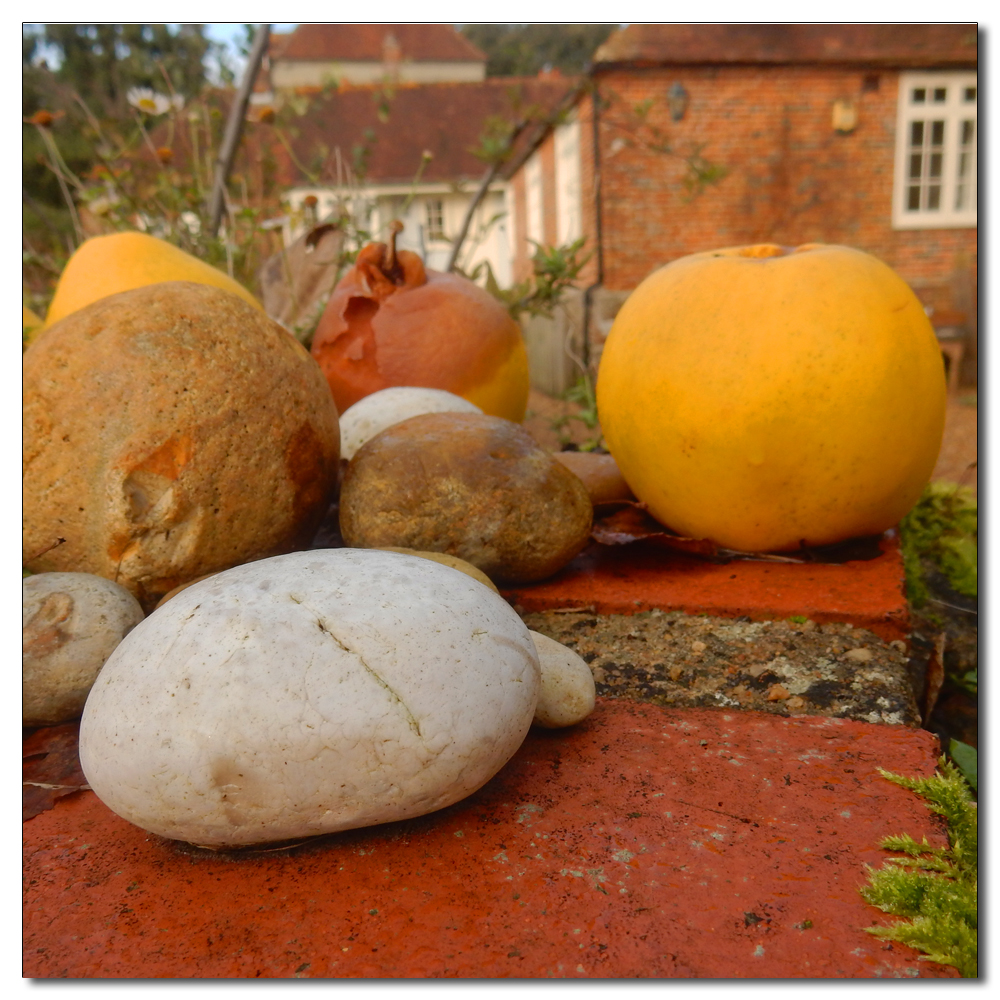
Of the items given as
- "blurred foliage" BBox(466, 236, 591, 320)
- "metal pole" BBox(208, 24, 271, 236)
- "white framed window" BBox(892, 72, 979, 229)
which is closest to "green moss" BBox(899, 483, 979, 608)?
"blurred foliage" BBox(466, 236, 591, 320)

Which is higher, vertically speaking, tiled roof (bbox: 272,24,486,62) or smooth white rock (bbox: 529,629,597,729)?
tiled roof (bbox: 272,24,486,62)

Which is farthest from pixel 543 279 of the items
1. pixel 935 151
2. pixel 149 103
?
pixel 935 151

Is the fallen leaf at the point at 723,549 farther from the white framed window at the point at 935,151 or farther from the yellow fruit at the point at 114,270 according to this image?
the white framed window at the point at 935,151

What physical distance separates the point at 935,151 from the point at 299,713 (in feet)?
43.3

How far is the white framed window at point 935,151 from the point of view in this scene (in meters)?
11.4

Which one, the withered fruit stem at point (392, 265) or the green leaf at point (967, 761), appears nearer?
the green leaf at point (967, 761)

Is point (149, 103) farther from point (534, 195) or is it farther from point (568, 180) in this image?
point (534, 195)

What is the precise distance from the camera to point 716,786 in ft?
4.68

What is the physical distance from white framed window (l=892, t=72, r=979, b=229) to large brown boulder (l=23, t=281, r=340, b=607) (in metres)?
11.9

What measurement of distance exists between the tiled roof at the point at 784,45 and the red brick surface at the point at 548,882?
1114 centimetres

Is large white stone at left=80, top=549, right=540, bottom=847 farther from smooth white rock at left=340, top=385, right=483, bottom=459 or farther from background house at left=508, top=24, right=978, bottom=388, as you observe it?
background house at left=508, top=24, right=978, bottom=388

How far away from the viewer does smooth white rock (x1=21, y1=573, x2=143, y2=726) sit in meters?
1.70

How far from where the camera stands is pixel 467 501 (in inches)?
81.7

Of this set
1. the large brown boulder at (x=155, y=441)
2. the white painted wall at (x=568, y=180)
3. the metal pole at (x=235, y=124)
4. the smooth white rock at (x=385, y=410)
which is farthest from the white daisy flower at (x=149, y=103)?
the white painted wall at (x=568, y=180)
